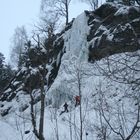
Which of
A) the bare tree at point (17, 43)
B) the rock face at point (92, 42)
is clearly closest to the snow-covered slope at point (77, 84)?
the rock face at point (92, 42)

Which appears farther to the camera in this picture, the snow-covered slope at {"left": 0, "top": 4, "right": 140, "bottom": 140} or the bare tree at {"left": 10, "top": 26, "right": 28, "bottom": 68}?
the bare tree at {"left": 10, "top": 26, "right": 28, "bottom": 68}

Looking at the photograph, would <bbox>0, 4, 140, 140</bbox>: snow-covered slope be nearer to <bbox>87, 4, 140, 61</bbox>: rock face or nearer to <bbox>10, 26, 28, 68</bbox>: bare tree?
<bbox>87, 4, 140, 61</bbox>: rock face

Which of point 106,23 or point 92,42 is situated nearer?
point 92,42

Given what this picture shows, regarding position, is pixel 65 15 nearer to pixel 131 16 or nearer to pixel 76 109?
pixel 131 16

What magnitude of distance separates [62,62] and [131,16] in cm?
677

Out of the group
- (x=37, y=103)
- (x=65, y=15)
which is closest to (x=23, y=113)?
(x=37, y=103)

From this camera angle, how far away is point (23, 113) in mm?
25922

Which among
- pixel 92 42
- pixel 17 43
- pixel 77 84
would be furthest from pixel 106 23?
pixel 17 43

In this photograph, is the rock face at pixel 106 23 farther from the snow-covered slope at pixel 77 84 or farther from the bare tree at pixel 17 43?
the bare tree at pixel 17 43

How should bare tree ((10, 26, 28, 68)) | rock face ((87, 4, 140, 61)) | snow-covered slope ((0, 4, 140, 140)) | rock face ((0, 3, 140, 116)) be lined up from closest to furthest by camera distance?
snow-covered slope ((0, 4, 140, 140)) < rock face ((87, 4, 140, 61)) < rock face ((0, 3, 140, 116)) < bare tree ((10, 26, 28, 68))

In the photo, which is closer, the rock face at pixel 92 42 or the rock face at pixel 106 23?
the rock face at pixel 106 23

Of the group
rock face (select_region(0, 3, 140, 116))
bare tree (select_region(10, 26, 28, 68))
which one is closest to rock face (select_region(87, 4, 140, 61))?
rock face (select_region(0, 3, 140, 116))

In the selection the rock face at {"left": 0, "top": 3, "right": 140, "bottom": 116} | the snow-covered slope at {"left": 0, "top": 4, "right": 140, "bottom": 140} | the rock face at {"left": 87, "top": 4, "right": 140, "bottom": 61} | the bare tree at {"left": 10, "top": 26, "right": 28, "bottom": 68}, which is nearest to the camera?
the snow-covered slope at {"left": 0, "top": 4, "right": 140, "bottom": 140}

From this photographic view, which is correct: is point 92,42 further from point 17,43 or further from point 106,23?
point 17,43
